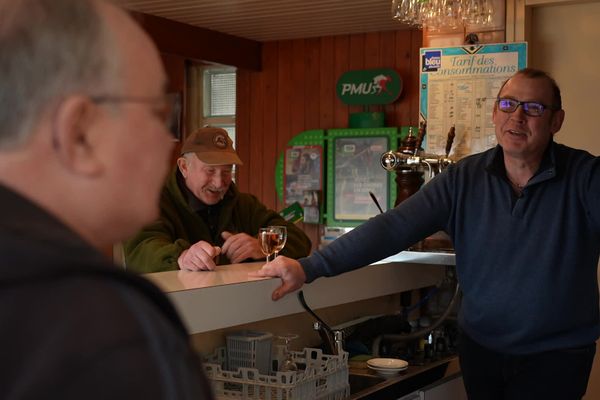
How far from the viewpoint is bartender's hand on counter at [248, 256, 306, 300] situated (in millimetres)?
2404

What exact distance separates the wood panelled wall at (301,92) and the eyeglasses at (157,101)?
636 centimetres

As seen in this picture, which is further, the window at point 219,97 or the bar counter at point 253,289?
the window at point 219,97

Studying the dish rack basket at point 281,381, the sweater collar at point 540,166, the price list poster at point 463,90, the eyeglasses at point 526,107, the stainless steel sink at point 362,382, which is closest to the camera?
the dish rack basket at point 281,381

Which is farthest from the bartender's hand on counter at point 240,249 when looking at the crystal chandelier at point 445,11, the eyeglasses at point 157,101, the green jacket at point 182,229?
the eyeglasses at point 157,101

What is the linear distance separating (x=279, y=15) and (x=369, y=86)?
3.42 feet

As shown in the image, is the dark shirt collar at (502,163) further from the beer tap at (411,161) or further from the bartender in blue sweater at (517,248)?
the beer tap at (411,161)

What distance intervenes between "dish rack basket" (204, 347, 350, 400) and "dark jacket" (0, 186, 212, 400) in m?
1.65

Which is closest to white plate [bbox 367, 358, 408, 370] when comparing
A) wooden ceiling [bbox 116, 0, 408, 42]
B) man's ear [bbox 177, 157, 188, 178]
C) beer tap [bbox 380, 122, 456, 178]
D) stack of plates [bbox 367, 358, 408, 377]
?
stack of plates [bbox 367, 358, 408, 377]

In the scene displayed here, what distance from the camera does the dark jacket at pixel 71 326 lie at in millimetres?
583

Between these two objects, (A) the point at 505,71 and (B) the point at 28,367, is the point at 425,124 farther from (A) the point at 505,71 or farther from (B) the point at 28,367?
(B) the point at 28,367

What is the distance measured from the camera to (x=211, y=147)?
3.56 m

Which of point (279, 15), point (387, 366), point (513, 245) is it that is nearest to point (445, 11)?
point (513, 245)

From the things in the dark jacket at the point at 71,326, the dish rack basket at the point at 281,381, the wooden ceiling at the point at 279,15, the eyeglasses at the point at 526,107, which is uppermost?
the wooden ceiling at the point at 279,15

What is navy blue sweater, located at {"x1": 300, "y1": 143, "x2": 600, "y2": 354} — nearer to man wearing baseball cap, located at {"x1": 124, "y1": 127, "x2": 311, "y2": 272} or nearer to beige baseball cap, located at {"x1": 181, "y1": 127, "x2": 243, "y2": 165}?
man wearing baseball cap, located at {"x1": 124, "y1": 127, "x2": 311, "y2": 272}
